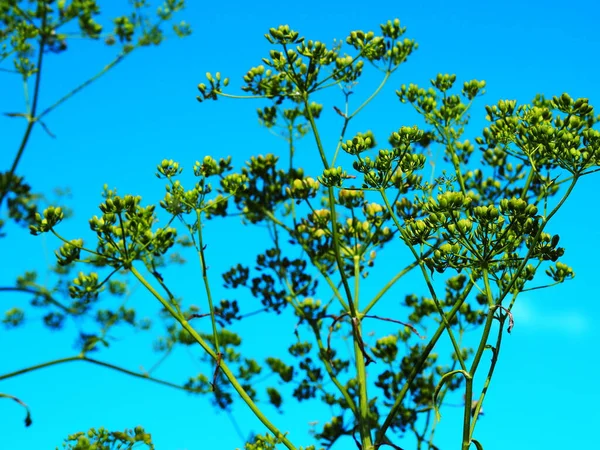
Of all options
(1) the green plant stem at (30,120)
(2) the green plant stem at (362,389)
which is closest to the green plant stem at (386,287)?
(2) the green plant stem at (362,389)

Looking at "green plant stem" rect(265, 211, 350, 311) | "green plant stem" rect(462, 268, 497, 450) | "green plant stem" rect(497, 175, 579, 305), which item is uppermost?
"green plant stem" rect(265, 211, 350, 311)

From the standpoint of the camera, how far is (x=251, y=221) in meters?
6.18

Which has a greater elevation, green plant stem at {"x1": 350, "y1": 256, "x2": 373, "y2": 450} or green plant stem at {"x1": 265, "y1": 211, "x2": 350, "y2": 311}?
green plant stem at {"x1": 265, "y1": 211, "x2": 350, "y2": 311}

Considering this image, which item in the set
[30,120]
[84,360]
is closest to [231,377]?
[84,360]

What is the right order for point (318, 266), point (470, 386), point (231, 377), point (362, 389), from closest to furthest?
1. point (470, 386)
2. point (231, 377)
3. point (362, 389)
4. point (318, 266)

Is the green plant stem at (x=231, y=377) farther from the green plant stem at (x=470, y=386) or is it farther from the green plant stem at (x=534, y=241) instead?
the green plant stem at (x=534, y=241)

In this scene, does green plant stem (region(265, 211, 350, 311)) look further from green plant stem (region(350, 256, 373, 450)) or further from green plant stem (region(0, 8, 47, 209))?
green plant stem (region(0, 8, 47, 209))

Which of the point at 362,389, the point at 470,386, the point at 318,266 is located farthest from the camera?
the point at 318,266

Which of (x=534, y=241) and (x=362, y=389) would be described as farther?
(x=362, y=389)

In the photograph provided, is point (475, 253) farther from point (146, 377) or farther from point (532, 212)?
point (146, 377)

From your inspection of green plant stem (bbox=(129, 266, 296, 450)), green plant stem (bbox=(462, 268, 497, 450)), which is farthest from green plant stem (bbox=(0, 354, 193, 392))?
green plant stem (bbox=(462, 268, 497, 450))

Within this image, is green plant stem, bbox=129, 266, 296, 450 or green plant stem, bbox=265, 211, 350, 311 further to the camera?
green plant stem, bbox=265, 211, 350, 311

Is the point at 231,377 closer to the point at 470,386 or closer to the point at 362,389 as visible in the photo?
the point at 362,389

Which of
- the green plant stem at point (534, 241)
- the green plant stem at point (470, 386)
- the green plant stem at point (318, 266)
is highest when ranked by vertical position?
the green plant stem at point (318, 266)
